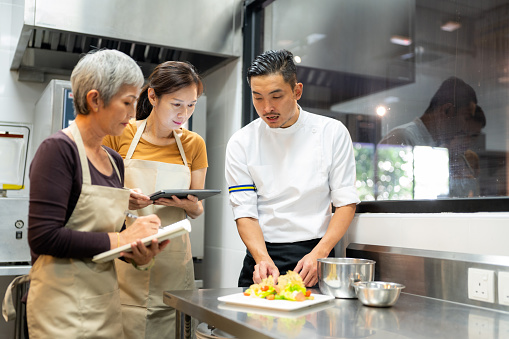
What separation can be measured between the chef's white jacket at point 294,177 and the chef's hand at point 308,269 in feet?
0.47

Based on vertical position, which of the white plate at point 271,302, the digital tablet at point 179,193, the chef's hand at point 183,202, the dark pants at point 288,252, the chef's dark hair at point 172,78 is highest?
the chef's dark hair at point 172,78

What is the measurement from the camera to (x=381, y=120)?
2162 mm

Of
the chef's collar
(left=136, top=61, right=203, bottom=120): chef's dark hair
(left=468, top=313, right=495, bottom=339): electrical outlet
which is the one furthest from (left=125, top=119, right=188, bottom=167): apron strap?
(left=468, top=313, right=495, bottom=339): electrical outlet

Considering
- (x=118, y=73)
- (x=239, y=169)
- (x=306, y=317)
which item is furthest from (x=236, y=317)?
(x=239, y=169)

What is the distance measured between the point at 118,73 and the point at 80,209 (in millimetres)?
365

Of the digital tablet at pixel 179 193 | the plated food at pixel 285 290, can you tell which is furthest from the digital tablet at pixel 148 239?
the digital tablet at pixel 179 193

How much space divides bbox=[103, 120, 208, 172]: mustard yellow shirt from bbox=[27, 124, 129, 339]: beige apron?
717 mm

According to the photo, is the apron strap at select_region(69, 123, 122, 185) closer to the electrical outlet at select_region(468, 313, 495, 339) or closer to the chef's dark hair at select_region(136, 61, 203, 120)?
the chef's dark hair at select_region(136, 61, 203, 120)

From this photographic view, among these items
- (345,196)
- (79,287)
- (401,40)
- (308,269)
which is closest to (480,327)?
(308,269)

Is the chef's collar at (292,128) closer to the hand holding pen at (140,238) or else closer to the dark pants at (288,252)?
the dark pants at (288,252)

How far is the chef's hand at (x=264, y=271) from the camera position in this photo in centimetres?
172

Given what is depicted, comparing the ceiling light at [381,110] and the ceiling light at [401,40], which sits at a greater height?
the ceiling light at [401,40]

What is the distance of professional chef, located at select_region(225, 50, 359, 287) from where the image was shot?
1.88 m

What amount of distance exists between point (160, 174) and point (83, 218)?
766 millimetres
